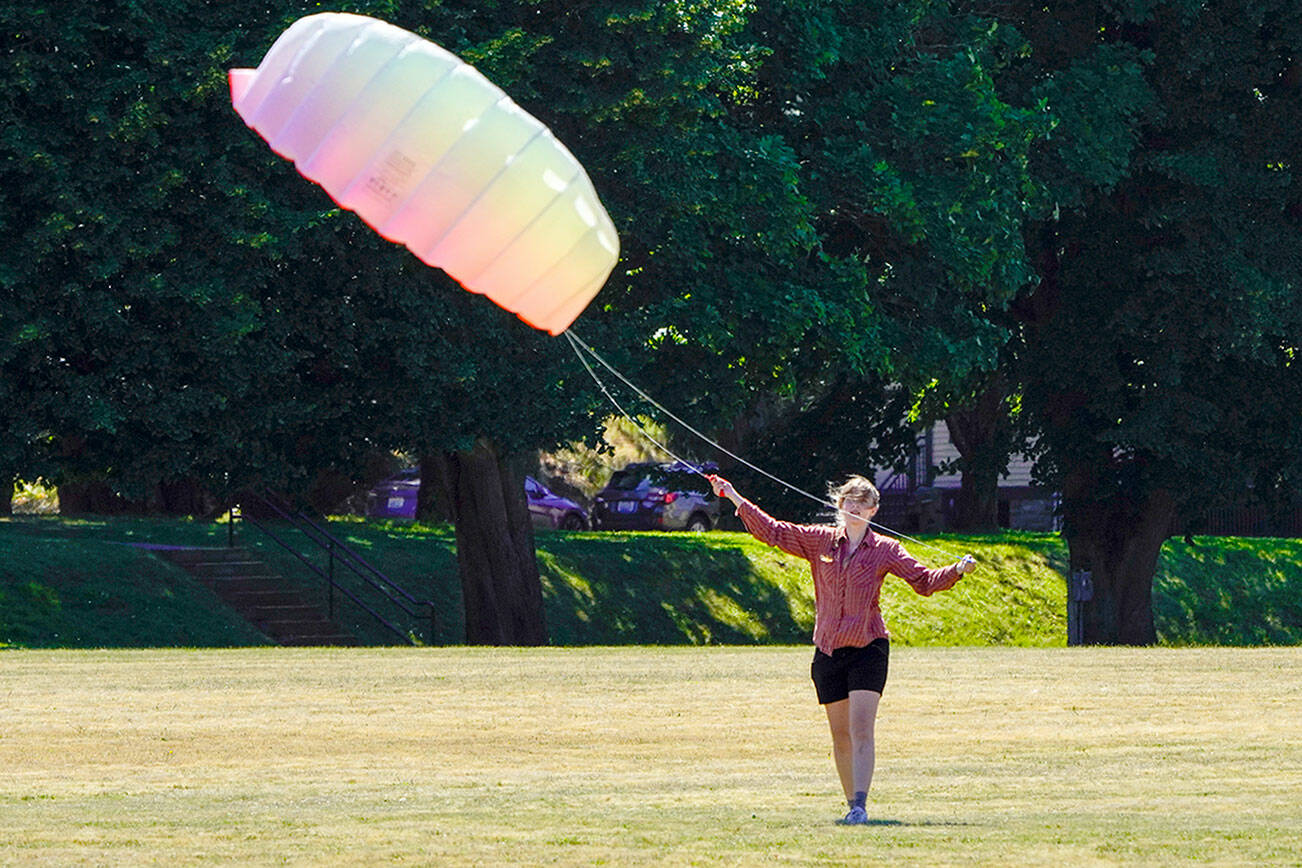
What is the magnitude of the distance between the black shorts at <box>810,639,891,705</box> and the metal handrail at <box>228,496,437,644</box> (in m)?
26.8

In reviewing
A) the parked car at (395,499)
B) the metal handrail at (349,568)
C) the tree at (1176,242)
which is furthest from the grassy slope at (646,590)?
the parked car at (395,499)

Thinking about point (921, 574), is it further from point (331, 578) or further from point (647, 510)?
point (647, 510)

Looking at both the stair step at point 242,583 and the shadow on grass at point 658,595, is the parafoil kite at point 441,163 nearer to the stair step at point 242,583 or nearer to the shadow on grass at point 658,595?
the stair step at point 242,583

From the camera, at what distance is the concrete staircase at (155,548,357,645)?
40219 mm

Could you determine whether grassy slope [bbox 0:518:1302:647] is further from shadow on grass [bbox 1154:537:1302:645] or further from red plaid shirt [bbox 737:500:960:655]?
red plaid shirt [bbox 737:500:960:655]

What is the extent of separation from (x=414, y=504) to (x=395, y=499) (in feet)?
2.83

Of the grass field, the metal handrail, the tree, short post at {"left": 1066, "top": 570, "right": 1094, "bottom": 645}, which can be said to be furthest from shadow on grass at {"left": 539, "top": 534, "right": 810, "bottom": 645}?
the grass field

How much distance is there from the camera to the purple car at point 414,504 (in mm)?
62844

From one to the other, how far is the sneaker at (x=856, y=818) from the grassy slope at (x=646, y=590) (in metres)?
24.9

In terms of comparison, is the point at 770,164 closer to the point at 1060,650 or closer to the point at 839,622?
the point at 1060,650

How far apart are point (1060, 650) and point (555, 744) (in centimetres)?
1488

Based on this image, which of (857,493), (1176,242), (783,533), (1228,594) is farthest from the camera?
(1228,594)

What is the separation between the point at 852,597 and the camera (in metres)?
13.0

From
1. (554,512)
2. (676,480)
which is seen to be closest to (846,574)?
(676,480)
